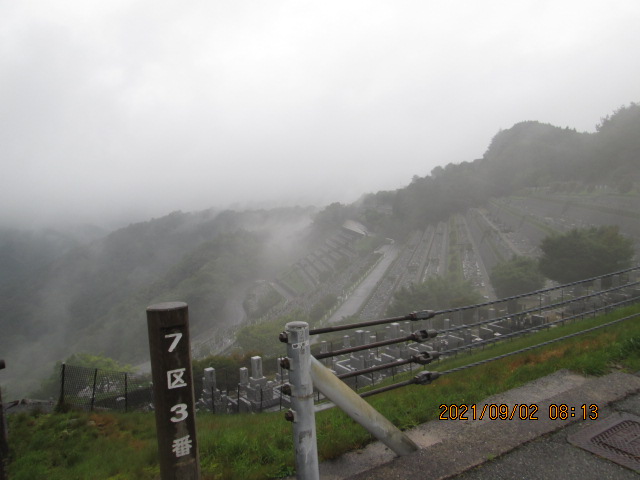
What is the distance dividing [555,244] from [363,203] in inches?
2767

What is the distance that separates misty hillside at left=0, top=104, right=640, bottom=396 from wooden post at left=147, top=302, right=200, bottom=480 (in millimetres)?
41601

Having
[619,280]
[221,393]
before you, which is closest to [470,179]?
[619,280]

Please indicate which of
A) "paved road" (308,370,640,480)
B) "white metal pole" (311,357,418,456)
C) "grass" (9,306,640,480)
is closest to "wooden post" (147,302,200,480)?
"white metal pole" (311,357,418,456)

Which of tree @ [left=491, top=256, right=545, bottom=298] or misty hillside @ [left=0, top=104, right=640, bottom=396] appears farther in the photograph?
misty hillside @ [left=0, top=104, right=640, bottom=396]

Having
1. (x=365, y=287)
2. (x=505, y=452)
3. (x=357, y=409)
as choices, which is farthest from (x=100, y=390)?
(x=365, y=287)

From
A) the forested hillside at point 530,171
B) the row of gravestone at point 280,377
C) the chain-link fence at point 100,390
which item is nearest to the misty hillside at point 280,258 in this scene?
the forested hillside at point 530,171

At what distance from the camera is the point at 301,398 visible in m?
2.16

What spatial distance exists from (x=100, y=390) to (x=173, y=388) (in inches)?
535

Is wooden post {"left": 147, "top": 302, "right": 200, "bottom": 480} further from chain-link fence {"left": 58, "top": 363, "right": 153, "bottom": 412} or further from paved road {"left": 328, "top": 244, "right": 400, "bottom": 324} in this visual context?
paved road {"left": 328, "top": 244, "right": 400, "bottom": 324}

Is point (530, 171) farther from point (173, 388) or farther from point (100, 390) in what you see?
point (173, 388)

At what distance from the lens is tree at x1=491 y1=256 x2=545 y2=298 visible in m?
33.5

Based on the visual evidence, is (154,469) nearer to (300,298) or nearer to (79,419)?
(79,419)

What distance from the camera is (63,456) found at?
508cm

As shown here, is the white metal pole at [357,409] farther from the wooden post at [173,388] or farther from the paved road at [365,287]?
the paved road at [365,287]
